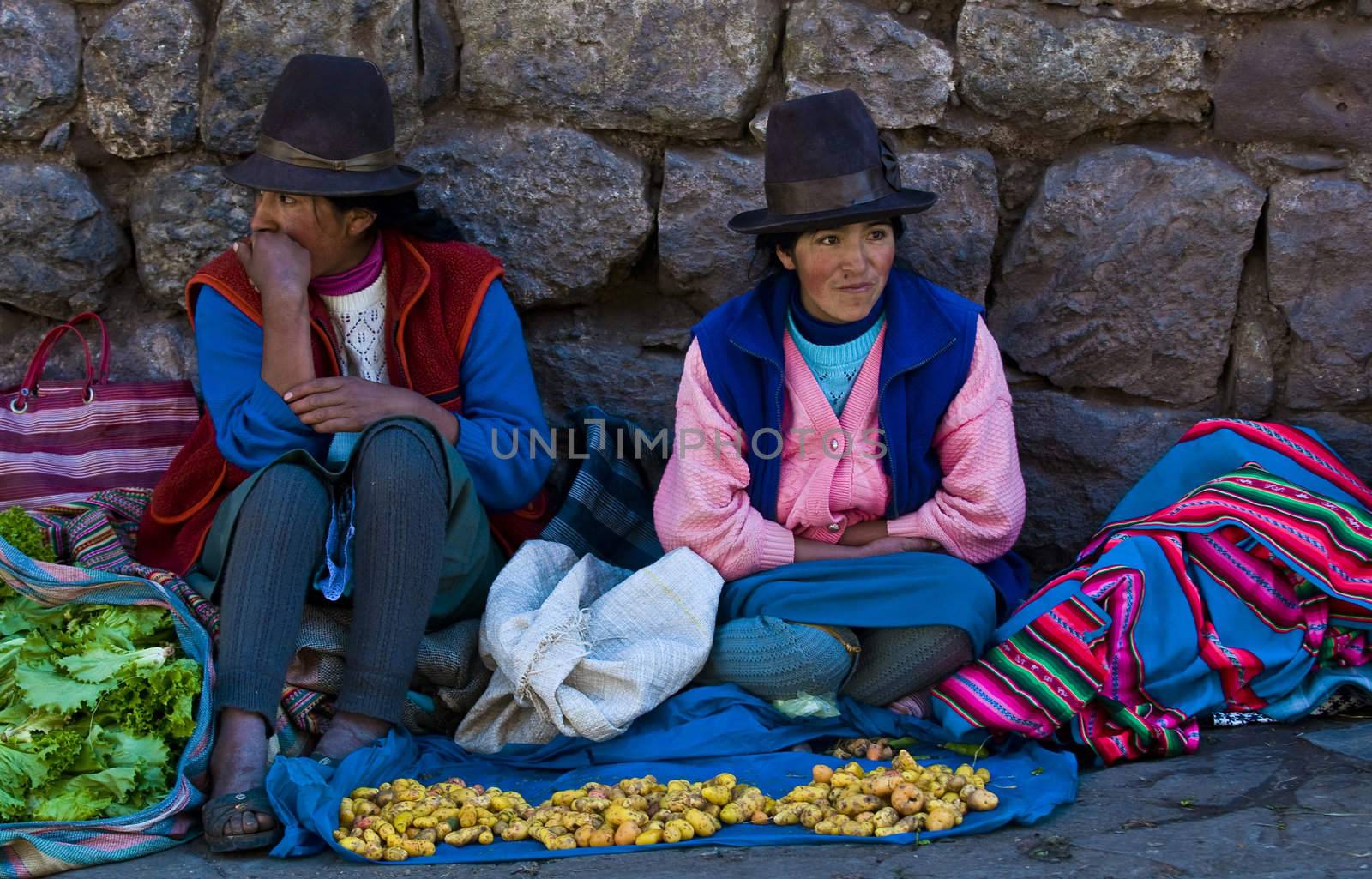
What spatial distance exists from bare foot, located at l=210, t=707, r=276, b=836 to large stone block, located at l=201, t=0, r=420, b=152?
1.44 m

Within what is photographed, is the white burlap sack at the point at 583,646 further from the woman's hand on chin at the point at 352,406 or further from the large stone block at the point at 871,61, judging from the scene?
the large stone block at the point at 871,61

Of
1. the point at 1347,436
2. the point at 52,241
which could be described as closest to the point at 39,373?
the point at 52,241

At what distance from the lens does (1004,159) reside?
11.5ft

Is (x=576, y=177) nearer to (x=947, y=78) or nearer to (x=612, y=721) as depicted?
(x=947, y=78)

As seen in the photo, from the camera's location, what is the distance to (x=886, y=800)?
2670 millimetres

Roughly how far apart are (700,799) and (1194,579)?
44.5 inches

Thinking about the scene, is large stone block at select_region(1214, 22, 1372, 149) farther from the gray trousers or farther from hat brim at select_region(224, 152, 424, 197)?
the gray trousers

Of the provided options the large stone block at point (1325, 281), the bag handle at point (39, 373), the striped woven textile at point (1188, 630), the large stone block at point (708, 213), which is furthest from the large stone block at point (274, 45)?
the large stone block at point (1325, 281)

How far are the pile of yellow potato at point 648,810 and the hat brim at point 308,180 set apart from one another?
1.22 meters

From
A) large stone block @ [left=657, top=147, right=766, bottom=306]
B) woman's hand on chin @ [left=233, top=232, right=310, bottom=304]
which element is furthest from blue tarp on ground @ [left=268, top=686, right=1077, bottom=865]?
large stone block @ [left=657, top=147, right=766, bottom=306]

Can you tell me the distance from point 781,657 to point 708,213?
1117mm

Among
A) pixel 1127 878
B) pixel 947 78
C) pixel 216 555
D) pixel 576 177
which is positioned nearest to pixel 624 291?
pixel 576 177

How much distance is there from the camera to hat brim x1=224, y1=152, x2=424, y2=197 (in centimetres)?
313

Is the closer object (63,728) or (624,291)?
(63,728)
